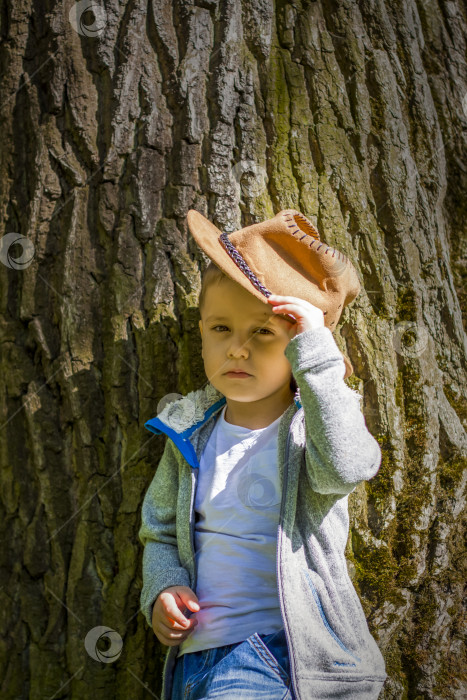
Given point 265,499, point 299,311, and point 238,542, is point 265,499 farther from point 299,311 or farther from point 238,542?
point 299,311

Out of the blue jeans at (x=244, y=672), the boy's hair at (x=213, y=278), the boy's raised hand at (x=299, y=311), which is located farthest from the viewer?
the boy's hair at (x=213, y=278)

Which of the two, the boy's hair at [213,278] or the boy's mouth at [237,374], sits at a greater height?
the boy's hair at [213,278]

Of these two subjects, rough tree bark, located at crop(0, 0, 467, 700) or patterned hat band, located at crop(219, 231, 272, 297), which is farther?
rough tree bark, located at crop(0, 0, 467, 700)

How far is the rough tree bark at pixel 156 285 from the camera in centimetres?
225

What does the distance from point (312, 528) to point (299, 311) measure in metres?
0.66

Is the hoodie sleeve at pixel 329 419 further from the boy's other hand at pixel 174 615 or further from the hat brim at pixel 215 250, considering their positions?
the boy's other hand at pixel 174 615

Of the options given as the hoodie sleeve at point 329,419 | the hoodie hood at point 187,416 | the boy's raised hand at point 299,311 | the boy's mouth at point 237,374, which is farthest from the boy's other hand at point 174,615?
the boy's raised hand at point 299,311

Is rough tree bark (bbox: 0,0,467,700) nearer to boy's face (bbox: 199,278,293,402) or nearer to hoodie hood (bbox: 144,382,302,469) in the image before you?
hoodie hood (bbox: 144,382,302,469)

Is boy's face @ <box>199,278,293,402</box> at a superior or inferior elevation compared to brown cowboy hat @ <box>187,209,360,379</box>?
inferior

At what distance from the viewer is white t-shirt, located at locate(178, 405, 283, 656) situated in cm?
178

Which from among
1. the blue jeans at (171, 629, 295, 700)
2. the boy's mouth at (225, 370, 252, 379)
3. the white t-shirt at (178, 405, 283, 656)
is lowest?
the blue jeans at (171, 629, 295, 700)

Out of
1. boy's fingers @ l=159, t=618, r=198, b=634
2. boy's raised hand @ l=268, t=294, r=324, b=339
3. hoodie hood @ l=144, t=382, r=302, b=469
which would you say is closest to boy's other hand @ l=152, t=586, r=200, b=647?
boy's fingers @ l=159, t=618, r=198, b=634

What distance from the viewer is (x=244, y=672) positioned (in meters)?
1.66

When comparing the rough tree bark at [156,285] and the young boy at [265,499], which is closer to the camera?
the young boy at [265,499]
